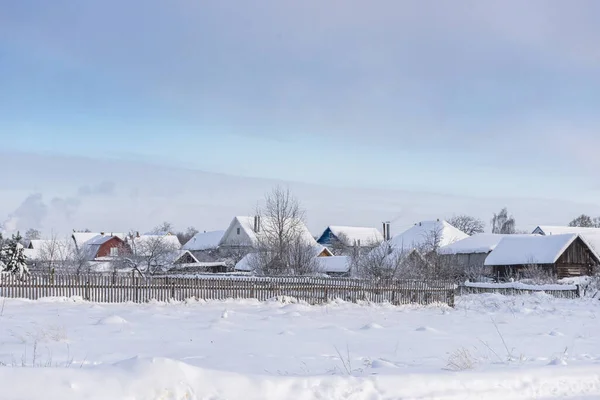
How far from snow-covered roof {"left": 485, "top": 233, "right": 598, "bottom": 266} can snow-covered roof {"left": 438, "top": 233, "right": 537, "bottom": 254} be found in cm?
512

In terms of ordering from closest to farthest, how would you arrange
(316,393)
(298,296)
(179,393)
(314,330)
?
(179,393) → (316,393) → (314,330) → (298,296)

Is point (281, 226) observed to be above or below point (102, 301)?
above

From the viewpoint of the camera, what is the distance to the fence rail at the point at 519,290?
30438mm

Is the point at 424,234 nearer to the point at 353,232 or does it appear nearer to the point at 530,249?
the point at 530,249

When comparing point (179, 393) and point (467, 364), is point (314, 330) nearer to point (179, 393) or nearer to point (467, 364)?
point (467, 364)

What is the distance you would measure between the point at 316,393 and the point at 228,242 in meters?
74.5

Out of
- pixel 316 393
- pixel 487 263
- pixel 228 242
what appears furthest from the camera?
pixel 228 242

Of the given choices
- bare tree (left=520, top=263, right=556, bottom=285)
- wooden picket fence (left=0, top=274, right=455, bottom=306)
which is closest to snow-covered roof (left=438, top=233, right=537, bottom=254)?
bare tree (left=520, top=263, right=556, bottom=285)

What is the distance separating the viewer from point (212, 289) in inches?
947

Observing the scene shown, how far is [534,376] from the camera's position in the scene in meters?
8.12

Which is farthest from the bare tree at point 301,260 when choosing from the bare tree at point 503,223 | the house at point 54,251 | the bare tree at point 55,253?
the bare tree at point 503,223

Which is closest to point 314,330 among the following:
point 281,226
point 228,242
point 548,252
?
point 281,226

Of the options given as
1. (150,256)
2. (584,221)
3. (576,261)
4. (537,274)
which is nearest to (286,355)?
(537,274)

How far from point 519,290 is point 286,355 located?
25.6 meters
